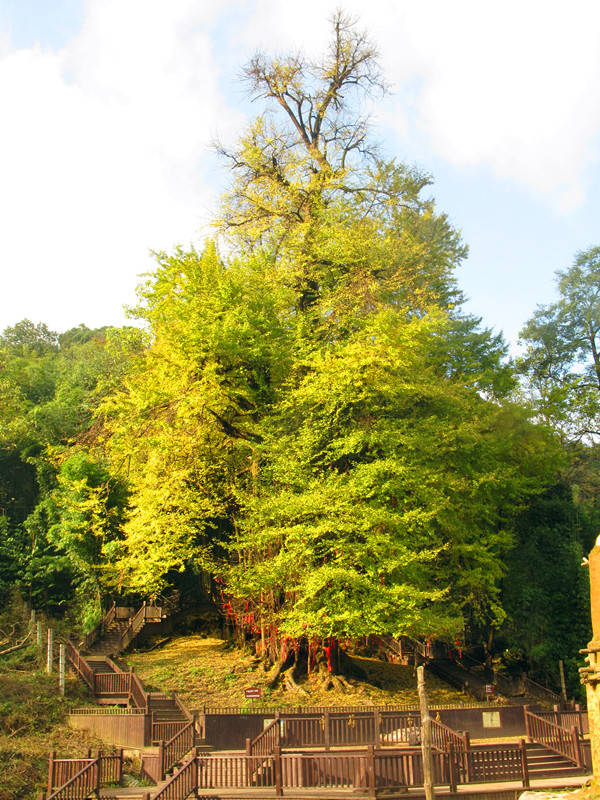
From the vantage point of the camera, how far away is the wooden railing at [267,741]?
16188mm

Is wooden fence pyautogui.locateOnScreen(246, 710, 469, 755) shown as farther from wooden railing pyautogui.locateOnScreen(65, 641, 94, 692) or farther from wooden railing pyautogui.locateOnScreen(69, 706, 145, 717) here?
wooden railing pyautogui.locateOnScreen(65, 641, 94, 692)

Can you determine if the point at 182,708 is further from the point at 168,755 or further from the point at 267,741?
the point at 267,741

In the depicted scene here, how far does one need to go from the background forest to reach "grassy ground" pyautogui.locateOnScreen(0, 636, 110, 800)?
163 inches

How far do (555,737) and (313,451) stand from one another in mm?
11149

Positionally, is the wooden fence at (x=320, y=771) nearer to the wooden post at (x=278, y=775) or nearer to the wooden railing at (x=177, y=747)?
the wooden post at (x=278, y=775)

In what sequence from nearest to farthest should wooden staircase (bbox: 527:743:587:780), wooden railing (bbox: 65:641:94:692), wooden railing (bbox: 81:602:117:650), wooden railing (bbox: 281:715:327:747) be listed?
wooden railing (bbox: 281:715:327:747) < wooden staircase (bbox: 527:743:587:780) < wooden railing (bbox: 65:641:94:692) < wooden railing (bbox: 81:602:117:650)

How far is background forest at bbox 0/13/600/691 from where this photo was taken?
903 inches

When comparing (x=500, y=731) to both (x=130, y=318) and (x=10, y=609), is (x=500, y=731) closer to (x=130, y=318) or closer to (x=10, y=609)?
(x=10, y=609)

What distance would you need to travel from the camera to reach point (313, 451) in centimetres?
2431

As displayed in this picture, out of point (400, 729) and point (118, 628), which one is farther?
point (118, 628)

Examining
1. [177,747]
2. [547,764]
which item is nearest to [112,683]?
[177,747]

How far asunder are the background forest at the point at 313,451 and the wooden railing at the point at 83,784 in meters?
8.31

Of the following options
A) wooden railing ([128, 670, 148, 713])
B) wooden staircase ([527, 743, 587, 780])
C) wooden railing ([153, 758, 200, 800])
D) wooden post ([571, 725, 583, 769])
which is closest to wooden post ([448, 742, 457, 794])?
wooden staircase ([527, 743, 587, 780])

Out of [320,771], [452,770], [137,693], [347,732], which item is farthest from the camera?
[137,693]
